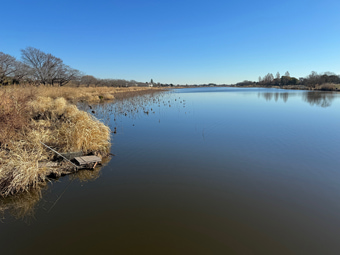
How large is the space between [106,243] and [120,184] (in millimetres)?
2119

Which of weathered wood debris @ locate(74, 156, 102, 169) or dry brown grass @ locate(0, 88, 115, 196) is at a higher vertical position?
dry brown grass @ locate(0, 88, 115, 196)

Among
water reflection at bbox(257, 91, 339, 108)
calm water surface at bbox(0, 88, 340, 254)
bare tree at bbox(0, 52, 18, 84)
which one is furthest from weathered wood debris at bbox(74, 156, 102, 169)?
bare tree at bbox(0, 52, 18, 84)

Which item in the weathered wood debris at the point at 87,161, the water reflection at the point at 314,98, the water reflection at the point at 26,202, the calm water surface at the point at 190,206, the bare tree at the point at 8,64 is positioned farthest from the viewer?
the bare tree at the point at 8,64

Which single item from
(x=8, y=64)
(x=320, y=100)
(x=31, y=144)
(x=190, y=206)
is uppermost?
(x=8, y=64)

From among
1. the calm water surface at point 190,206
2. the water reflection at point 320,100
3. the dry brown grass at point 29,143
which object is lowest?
the calm water surface at point 190,206

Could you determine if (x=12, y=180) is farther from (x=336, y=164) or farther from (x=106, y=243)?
(x=336, y=164)

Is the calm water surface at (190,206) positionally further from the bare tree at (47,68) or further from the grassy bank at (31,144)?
the bare tree at (47,68)

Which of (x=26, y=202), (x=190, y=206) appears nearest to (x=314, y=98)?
(x=190, y=206)

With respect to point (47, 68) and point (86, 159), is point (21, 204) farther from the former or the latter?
point (47, 68)

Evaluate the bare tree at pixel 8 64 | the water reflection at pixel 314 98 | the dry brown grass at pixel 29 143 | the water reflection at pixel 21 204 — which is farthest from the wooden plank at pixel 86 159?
the bare tree at pixel 8 64

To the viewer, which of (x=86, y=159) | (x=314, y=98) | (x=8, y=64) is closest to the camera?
(x=86, y=159)

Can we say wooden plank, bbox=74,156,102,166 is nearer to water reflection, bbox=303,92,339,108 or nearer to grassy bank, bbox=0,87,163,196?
grassy bank, bbox=0,87,163,196

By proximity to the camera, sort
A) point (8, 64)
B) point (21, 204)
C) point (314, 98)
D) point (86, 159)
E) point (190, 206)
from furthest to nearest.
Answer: point (8, 64), point (314, 98), point (86, 159), point (21, 204), point (190, 206)

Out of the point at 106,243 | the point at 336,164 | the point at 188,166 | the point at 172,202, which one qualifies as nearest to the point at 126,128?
the point at 188,166
